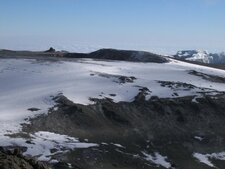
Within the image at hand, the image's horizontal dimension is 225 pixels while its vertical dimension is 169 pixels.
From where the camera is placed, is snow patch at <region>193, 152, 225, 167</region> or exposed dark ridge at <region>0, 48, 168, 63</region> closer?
snow patch at <region>193, 152, 225, 167</region>

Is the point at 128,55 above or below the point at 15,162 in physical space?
above

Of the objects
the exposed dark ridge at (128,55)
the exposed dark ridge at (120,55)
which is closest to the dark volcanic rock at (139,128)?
the exposed dark ridge at (128,55)

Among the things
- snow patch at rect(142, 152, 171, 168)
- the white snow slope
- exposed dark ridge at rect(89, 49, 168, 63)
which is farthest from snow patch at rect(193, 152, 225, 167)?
exposed dark ridge at rect(89, 49, 168, 63)

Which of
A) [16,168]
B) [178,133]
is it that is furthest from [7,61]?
[16,168]

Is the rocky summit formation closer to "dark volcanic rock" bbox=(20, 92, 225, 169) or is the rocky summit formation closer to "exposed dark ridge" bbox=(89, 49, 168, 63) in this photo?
"dark volcanic rock" bbox=(20, 92, 225, 169)

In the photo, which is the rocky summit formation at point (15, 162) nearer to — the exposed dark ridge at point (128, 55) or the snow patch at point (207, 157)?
the snow patch at point (207, 157)

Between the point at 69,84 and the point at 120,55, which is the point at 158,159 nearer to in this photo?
the point at 69,84

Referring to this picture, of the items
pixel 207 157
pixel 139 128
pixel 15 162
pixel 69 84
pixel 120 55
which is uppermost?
pixel 120 55

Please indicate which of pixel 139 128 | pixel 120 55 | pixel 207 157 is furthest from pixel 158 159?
pixel 120 55

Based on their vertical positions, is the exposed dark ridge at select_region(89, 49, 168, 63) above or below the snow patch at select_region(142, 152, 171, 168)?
above
